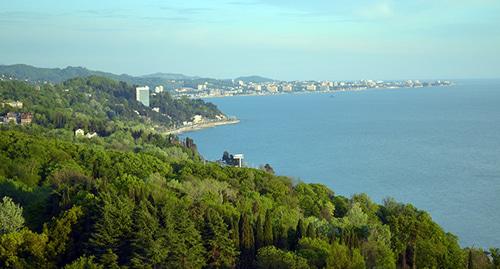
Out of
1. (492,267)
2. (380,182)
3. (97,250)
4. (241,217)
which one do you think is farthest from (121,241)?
(380,182)

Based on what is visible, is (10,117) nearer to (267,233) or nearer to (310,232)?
(267,233)

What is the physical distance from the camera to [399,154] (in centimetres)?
3262

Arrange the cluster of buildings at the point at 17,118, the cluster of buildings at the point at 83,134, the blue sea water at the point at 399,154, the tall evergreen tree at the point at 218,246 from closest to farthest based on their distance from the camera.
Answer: the tall evergreen tree at the point at 218,246 < the blue sea water at the point at 399,154 < the cluster of buildings at the point at 83,134 < the cluster of buildings at the point at 17,118

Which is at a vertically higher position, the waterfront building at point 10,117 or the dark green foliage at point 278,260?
the dark green foliage at point 278,260

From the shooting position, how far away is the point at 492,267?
10.2 meters

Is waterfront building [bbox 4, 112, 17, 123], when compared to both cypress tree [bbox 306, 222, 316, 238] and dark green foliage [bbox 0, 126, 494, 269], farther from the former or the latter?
cypress tree [bbox 306, 222, 316, 238]

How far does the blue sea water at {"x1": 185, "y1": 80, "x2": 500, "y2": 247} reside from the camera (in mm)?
21547

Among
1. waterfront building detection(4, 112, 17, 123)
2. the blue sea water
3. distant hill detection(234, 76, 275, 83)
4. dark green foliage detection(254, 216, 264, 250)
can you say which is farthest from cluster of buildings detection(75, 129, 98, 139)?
distant hill detection(234, 76, 275, 83)

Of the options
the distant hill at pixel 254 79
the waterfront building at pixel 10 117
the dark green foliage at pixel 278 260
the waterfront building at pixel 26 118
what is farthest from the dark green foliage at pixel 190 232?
the distant hill at pixel 254 79

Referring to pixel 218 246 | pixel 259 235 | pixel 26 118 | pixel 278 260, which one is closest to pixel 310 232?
pixel 259 235

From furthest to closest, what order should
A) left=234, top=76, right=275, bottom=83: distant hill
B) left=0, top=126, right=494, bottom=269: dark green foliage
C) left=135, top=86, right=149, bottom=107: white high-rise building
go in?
1. left=234, top=76, right=275, bottom=83: distant hill
2. left=135, top=86, right=149, bottom=107: white high-rise building
3. left=0, top=126, right=494, bottom=269: dark green foliage

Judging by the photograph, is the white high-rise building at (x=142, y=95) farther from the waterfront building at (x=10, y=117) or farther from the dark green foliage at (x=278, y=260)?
the dark green foliage at (x=278, y=260)

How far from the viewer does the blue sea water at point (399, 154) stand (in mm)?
21547

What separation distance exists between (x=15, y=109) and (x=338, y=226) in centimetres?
2633
